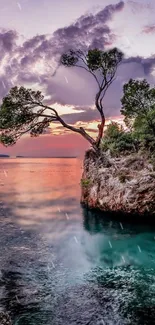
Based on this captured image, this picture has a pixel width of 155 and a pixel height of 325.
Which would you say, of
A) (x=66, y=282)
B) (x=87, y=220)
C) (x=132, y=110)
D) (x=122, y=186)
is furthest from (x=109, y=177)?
(x=66, y=282)

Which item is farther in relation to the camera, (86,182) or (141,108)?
(86,182)

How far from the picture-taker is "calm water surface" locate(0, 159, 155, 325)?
1234 centimetres

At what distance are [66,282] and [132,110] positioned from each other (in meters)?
19.2

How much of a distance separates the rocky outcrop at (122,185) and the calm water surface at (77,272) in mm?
2090

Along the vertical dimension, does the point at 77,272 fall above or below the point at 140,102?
below

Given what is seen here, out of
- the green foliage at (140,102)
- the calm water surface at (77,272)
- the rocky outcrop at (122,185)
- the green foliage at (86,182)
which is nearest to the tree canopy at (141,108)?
the green foliage at (140,102)

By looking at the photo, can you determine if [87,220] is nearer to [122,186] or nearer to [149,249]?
[122,186]

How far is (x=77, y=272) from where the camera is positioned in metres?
17.0

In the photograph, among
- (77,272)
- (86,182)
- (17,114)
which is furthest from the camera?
(86,182)

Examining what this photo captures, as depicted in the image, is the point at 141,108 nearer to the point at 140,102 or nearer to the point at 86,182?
the point at 140,102

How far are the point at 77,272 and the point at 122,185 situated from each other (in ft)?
47.1

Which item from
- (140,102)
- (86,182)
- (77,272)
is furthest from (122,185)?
(77,272)

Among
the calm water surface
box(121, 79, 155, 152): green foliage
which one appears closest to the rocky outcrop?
the calm water surface

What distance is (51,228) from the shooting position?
2880 cm
